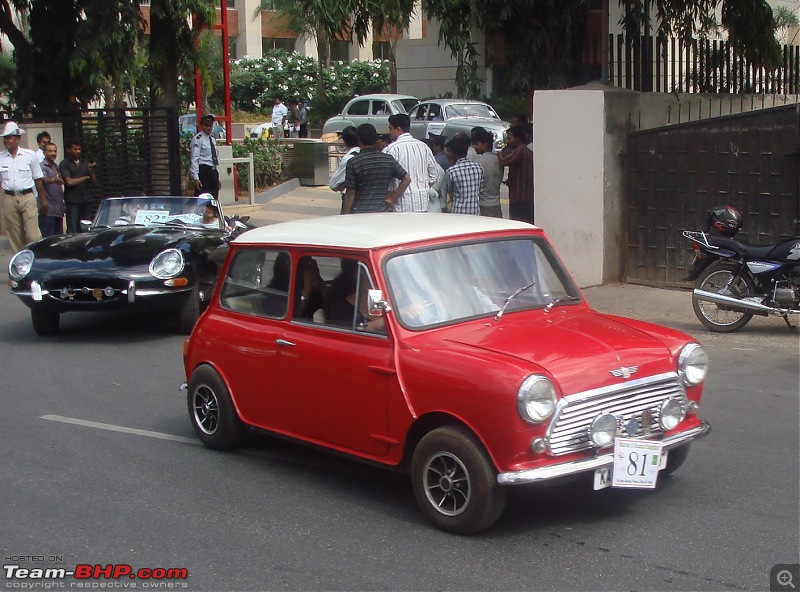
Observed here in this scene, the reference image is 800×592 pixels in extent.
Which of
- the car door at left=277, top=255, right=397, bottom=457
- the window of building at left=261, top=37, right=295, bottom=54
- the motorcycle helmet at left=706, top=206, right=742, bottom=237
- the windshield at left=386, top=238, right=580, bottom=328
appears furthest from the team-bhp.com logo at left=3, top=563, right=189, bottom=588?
the window of building at left=261, top=37, right=295, bottom=54

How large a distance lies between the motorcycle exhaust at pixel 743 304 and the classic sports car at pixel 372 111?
72.5 feet

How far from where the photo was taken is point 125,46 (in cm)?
1959

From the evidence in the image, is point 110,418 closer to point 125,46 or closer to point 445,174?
point 445,174

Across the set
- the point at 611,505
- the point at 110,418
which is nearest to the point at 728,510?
the point at 611,505

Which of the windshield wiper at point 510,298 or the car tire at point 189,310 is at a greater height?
the windshield wiper at point 510,298

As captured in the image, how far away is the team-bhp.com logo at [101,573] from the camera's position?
476cm

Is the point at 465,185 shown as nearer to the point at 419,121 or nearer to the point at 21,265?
the point at 21,265

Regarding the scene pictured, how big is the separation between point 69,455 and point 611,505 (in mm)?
3491

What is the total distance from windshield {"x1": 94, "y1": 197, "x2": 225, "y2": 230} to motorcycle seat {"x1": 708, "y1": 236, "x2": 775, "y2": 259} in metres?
5.32

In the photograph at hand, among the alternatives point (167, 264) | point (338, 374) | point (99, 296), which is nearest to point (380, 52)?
point (167, 264)

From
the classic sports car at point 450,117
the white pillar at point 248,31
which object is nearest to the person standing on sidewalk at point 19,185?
the classic sports car at point 450,117

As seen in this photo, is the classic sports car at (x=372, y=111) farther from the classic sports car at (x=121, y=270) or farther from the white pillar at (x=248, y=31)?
the white pillar at (x=248, y=31)

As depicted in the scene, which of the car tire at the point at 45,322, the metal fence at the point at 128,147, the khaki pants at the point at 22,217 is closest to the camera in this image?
the car tire at the point at 45,322

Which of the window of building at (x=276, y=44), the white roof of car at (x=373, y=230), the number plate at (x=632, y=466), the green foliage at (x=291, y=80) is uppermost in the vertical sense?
the window of building at (x=276, y=44)
